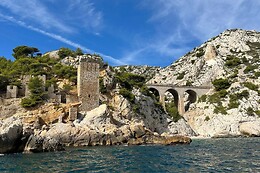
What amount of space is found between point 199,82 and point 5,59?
141 feet

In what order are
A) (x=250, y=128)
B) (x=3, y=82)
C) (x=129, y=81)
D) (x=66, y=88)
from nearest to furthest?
1. (x=3, y=82)
2. (x=66, y=88)
3. (x=250, y=128)
4. (x=129, y=81)

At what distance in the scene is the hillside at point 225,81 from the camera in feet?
169

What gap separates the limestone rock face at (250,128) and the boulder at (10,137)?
120 feet

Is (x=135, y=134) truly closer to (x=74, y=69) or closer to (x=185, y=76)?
(x=74, y=69)

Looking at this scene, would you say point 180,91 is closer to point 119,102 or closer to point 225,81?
point 225,81

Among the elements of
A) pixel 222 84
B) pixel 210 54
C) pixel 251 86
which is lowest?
pixel 251 86

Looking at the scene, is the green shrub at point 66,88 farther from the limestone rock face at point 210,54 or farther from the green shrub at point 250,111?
the limestone rock face at point 210,54

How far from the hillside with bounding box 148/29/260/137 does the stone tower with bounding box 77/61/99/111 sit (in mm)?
23389

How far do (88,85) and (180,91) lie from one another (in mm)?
29481

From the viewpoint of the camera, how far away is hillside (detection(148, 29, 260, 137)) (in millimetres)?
51469

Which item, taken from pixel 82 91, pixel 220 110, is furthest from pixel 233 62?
pixel 82 91

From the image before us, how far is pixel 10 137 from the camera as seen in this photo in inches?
771

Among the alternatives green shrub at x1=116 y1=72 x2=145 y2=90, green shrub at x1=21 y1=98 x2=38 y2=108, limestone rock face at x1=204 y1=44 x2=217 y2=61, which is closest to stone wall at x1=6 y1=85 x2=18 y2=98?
green shrub at x1=21 y1=98 x2=38 y2=108

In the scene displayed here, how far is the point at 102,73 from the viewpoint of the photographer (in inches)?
1657
